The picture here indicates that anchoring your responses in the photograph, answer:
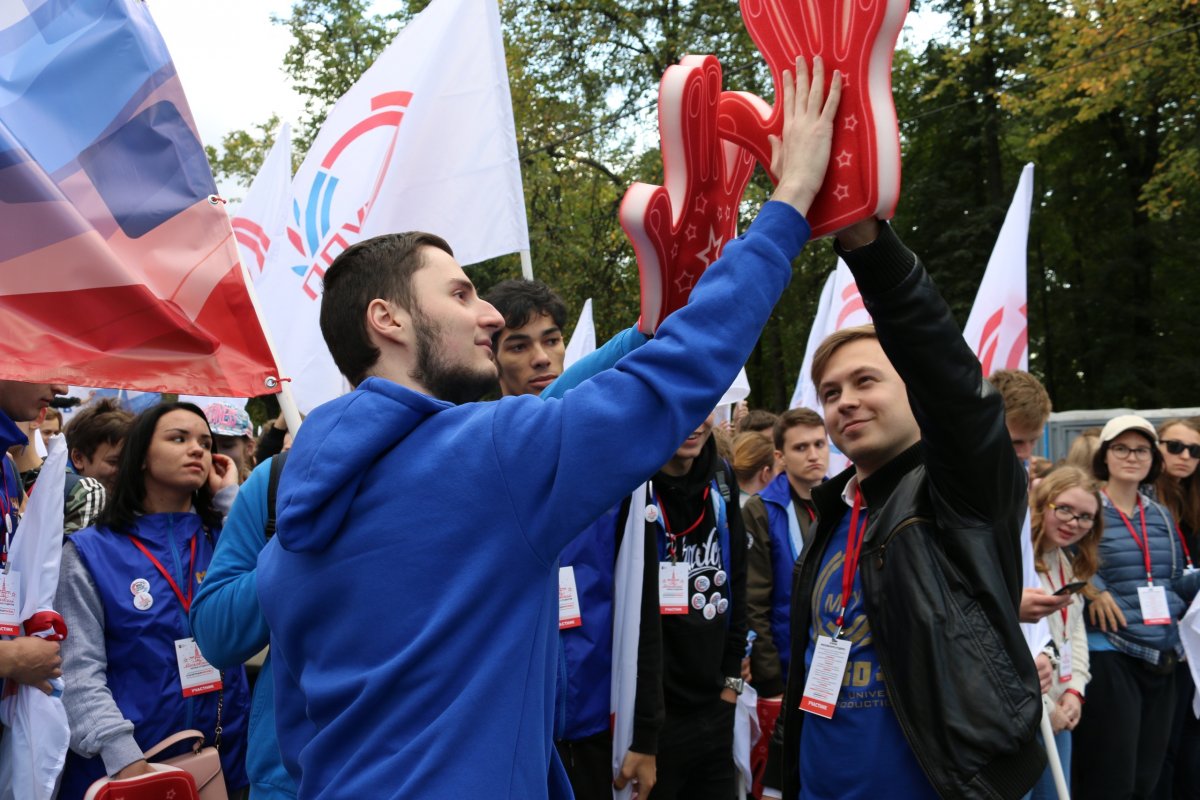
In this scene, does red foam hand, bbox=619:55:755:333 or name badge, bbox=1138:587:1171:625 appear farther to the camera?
name badge, bbox=1138:587:1171:625

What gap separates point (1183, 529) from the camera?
19.4 feet

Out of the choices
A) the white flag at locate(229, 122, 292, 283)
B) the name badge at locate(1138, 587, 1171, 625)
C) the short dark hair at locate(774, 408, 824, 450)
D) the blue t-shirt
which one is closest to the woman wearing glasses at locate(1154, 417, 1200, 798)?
the name badge at locate(1138, 587, 1171, 625)

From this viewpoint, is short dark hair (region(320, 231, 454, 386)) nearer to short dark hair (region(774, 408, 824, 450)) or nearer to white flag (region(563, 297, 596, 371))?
short dark hair (region(774, 408, 824, 450))

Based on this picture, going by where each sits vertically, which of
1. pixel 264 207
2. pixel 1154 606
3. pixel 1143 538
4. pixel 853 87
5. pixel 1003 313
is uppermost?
pixel 264 207

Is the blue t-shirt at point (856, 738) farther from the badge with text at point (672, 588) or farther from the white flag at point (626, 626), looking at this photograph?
the badge with text at point (672, 588)

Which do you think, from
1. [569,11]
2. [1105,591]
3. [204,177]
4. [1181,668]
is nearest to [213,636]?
[204,177]

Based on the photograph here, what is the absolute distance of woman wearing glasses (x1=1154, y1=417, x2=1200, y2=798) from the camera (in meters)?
5.77

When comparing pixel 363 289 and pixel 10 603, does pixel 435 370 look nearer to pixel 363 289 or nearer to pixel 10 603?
pixel 363 289

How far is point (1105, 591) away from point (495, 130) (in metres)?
3.82

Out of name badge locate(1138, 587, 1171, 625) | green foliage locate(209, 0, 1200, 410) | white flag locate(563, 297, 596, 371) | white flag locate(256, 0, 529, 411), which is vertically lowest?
name badge locate(1138, 587, 1171, 625)

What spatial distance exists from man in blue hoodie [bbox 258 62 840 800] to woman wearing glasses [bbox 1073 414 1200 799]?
4224mm

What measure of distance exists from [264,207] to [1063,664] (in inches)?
202

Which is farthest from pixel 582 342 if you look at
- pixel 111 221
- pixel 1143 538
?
pixel 111 221

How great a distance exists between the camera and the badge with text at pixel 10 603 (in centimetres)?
319
